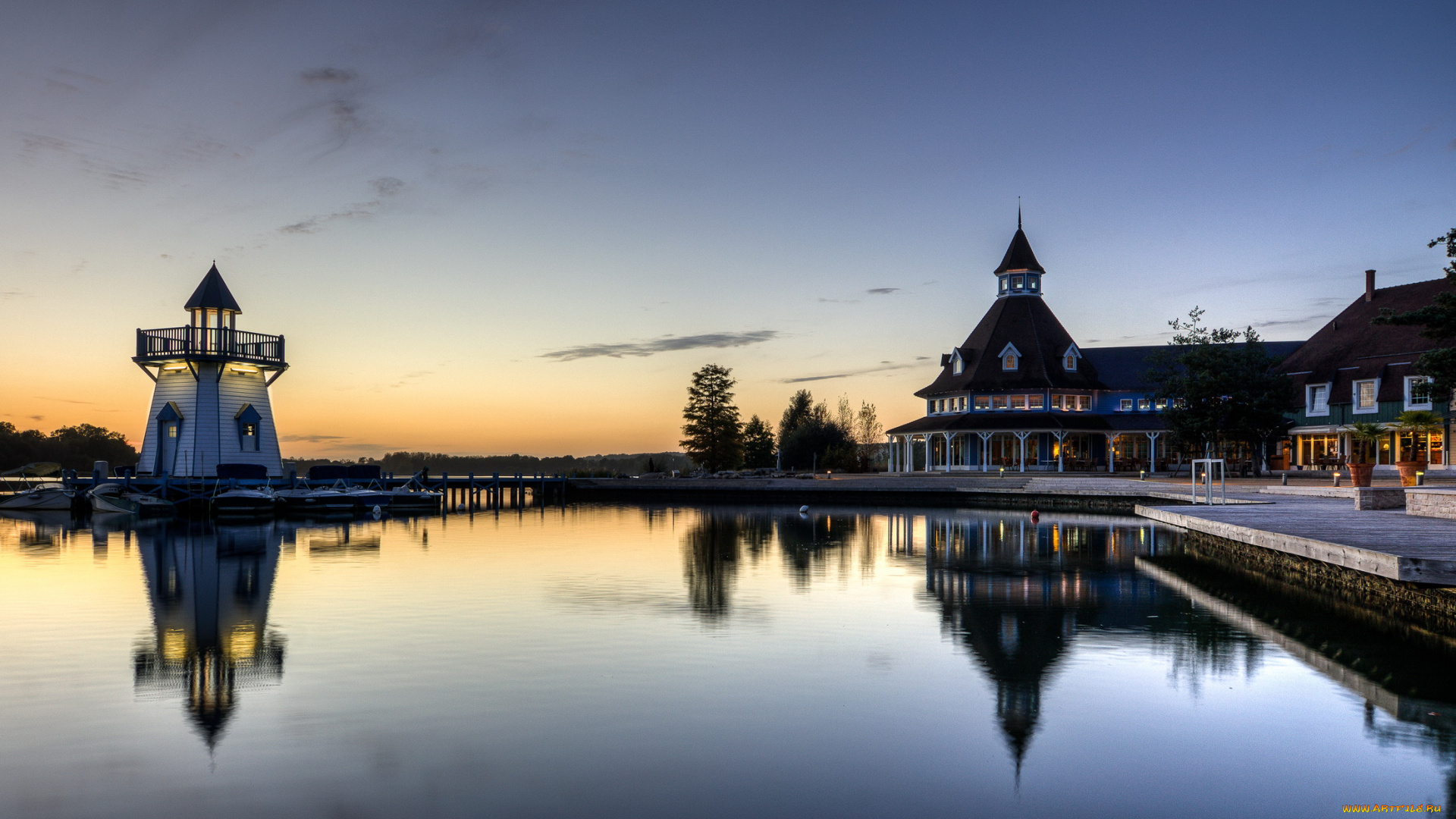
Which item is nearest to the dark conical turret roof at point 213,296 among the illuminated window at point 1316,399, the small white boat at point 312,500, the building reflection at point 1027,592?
the small white boat at point 312,500

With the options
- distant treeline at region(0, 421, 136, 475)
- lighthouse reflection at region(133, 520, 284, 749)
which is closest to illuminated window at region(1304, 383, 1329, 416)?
lighthouse reflection at region(133, 520, 284, 749)

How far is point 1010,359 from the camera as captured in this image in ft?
196

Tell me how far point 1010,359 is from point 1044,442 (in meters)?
5.64

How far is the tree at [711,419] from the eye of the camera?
71.3m

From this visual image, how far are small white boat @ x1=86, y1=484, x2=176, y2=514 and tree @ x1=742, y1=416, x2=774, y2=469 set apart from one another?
40419 mm

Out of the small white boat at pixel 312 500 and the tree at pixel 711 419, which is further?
the tree at pixel 711 419

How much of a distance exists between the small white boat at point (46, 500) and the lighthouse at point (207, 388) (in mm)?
6514

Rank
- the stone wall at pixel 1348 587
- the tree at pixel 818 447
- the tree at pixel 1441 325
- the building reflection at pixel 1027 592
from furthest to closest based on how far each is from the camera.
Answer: the tree at pixel 818 447 → the tree at pixel 1441 325 → the stone wall at pixel 1348 587 → the building reflection at pixel 1027 592

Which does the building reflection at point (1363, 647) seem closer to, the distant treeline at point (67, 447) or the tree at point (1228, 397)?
the tree at point (1228, 397)

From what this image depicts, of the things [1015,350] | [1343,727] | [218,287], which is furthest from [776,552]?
[1015,350]

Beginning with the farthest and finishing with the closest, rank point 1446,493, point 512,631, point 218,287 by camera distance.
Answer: point 218,287, point 1446,493, point 512,631

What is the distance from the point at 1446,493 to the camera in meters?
18.3

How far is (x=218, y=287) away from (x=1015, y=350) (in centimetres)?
4441

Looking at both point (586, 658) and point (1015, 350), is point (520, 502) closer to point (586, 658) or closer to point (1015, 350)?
point (1015, 350)
